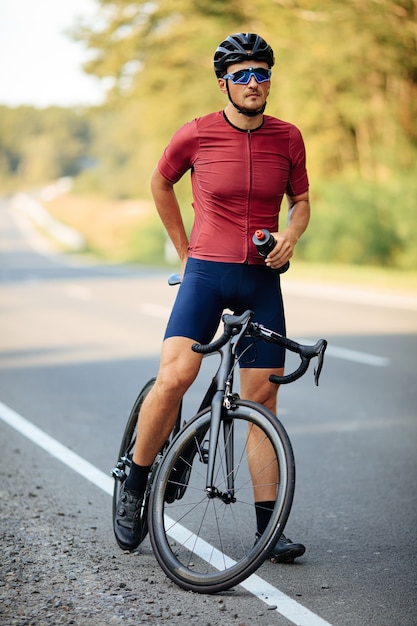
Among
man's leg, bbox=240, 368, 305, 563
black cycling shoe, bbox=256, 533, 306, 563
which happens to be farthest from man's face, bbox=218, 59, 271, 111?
black cycling shoe, bbox=256, 533, 306, 563

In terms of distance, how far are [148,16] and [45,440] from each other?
30.0 metres

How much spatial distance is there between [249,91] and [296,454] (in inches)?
128

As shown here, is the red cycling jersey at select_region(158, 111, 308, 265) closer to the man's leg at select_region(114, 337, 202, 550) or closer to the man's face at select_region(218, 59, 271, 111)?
the man's face at select_region(218, 59, 271, 111)

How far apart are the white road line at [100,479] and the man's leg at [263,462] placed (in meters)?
0.23

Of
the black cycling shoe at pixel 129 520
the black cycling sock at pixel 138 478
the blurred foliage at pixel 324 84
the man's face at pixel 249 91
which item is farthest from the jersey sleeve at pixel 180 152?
the blurred foliage at pixel 324 84

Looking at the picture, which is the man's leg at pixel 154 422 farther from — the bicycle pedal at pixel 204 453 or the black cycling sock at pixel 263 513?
the black cycling sock at pixel 263 513

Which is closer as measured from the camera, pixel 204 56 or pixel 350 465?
pixel 350 465

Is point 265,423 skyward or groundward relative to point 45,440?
skyward

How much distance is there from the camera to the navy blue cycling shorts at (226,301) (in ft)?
14.0

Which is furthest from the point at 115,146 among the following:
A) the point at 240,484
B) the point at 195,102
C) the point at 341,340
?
the point at 240,484

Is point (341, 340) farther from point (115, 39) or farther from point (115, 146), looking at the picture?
point (115, 146)

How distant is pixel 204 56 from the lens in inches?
1433

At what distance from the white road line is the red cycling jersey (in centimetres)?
127

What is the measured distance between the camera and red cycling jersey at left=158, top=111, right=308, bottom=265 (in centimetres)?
421
